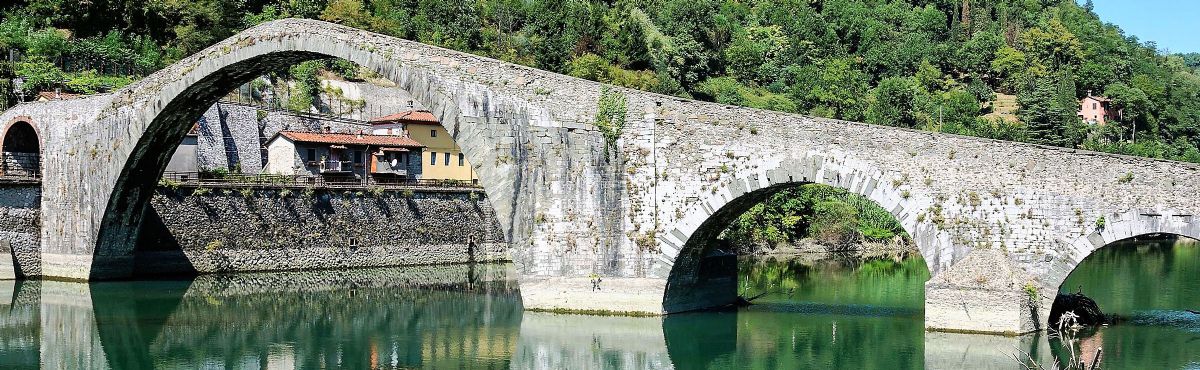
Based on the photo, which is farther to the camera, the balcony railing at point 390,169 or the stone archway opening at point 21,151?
the balcony railing at point 390,169

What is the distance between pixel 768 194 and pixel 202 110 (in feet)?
51.0

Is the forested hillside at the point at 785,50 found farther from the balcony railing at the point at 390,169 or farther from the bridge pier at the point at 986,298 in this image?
the bridge pier at the point at 986,298

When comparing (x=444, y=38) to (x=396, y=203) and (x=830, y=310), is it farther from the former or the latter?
(x=830, y=310)

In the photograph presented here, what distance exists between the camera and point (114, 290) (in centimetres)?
3306

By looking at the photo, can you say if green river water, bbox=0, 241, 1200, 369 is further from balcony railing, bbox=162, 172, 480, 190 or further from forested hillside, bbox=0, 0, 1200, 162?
forested hillside, bbox=0, 0, 1200, 162

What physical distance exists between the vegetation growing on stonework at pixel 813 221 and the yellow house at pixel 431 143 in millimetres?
10676

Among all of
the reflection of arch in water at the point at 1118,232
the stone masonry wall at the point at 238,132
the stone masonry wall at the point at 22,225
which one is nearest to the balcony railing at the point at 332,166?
the stone masonry wall at the point at 238,132

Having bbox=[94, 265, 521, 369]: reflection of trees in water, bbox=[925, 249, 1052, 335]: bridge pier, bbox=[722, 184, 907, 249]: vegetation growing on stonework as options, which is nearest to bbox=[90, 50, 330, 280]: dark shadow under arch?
bbox=[94, 265, 521, 369]: reflection of trees in water

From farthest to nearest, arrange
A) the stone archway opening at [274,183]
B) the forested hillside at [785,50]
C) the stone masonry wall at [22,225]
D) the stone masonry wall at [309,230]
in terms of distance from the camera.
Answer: the forested hillside at [785,50], the stone masonry wall at [309,230], the stone archway opening at [274,183], the stone masonry wall at [22,225]

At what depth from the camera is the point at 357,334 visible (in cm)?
2603

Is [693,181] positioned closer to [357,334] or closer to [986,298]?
[986,298]

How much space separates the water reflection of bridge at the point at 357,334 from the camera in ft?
73.5

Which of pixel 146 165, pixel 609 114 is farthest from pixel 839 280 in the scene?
pixel 146 165

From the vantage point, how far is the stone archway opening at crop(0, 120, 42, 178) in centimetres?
3725
